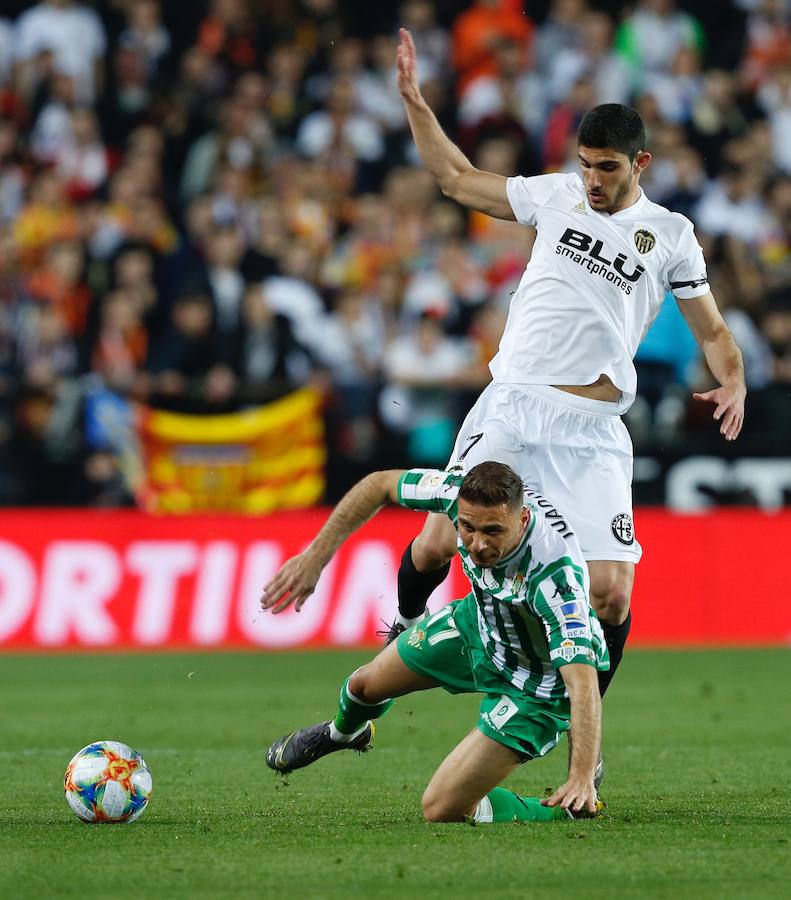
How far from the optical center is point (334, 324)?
14.5m

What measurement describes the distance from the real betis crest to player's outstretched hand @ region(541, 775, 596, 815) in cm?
232

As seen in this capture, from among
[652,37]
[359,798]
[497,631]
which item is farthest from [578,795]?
[652,37]

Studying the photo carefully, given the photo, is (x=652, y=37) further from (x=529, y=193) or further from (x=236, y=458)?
(x=529, y=193)

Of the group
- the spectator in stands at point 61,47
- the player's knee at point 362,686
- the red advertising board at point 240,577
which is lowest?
the red advertising board at point 240,577

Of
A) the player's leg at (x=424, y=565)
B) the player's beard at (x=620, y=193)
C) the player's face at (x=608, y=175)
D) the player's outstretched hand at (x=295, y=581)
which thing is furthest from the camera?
the player's leg at (x=424, y=565)

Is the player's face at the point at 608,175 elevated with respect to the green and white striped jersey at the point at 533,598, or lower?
elevated

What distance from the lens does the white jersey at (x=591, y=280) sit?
696 centimetres

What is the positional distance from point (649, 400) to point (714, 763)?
5.55 meters

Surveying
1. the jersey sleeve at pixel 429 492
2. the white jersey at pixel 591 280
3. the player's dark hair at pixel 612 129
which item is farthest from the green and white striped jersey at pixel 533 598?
the player's dark hair at pixel 612 129

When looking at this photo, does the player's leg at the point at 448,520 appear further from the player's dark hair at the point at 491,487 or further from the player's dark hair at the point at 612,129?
the player's dark hair at the point at 612,129

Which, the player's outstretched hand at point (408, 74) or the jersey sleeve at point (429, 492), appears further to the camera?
the player's outstretched hand at point (408, 74)

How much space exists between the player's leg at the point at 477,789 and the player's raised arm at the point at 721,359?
155 cm

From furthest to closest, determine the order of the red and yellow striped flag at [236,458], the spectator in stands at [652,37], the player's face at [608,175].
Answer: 1. the spectator in stands at [652,37]
2. the red and yellow striped flag at [236,458]
3. the player's face at [608,175]

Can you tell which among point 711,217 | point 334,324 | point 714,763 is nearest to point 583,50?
point 711,217
